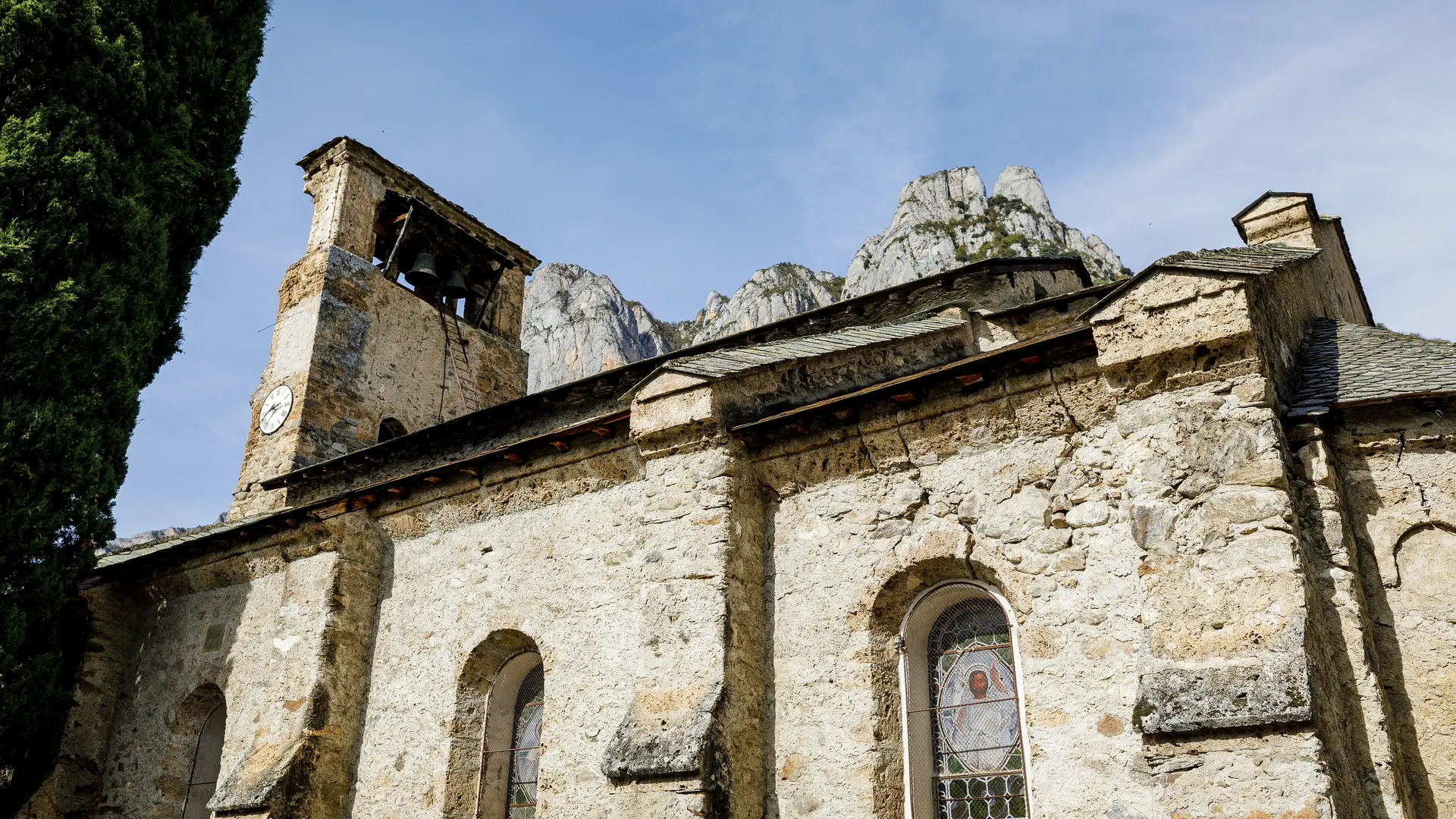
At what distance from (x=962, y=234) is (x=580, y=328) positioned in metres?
21.9

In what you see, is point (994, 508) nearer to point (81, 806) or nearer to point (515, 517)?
point (515, 517)

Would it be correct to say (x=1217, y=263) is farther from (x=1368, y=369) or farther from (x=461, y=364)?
(x=461, y=364)

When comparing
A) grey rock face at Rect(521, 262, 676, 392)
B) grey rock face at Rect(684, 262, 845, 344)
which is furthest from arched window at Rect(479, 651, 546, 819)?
grey rock face at Rect(521, 262, 676, 392)

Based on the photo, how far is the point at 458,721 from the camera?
834cm

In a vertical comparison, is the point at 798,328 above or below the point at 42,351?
above

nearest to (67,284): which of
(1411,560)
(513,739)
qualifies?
(513,739)

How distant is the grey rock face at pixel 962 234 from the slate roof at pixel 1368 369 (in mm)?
36539

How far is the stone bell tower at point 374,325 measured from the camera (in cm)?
1428

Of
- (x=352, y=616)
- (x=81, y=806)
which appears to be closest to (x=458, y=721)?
(x=352, y=616)

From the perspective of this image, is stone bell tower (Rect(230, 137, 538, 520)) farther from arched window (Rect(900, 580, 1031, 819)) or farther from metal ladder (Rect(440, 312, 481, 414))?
arched window (Rect(900, 580, 1031, 819))

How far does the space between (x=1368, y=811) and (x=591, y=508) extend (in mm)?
5524

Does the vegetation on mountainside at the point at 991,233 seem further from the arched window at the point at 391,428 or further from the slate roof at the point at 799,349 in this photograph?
the slate roof at the point at 799,349

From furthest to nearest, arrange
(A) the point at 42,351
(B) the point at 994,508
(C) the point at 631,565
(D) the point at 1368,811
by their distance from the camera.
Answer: (A) the point at 42,351 → (C) the point at 631,565 → (B) the point at 994,508 → (D) the point at 1368,811

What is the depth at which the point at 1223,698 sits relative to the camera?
479 centimetres
